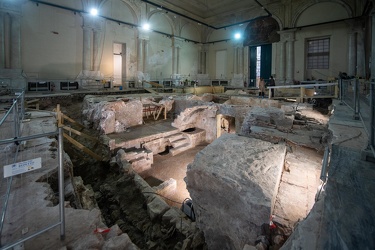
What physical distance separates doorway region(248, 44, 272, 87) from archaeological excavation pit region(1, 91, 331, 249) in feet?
41.3

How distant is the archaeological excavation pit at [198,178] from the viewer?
10.5ft

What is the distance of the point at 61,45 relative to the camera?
568 inches

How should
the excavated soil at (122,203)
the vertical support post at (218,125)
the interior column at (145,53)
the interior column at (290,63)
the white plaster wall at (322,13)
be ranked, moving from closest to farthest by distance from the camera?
the excavated soil at (122,203), the vertical support post at (218,125), the white plaster wall at (322,13), the interior column at (290,63), the interior column at (145,53)

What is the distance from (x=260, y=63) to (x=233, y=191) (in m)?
21.2

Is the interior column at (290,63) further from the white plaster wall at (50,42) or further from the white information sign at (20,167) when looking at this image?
the white information sign at (20,167)

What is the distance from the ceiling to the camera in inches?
802

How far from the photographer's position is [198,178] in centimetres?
371

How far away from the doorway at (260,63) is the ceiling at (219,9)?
3193mm

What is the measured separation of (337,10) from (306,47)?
3.23 metres

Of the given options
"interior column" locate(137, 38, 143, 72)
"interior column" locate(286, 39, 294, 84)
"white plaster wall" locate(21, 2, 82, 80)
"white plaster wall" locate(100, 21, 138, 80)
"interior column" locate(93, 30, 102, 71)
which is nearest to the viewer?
"white plaster wall" locate(21, 2, 82, 80)

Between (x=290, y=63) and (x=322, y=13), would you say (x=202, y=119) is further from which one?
(x=322, y=13)

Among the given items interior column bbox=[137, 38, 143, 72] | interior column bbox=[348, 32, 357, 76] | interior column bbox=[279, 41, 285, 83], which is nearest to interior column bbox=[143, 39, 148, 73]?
interior column bbox=[137, 38, 143, 72]

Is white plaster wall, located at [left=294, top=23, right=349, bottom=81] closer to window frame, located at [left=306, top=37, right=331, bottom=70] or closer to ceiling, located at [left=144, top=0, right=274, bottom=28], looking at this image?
window frame, located at [left=306, top=37, right=331, bottom=70]

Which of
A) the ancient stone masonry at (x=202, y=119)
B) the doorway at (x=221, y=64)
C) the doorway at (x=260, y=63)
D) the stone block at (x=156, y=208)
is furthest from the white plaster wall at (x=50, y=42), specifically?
the doorway at (x=260, y=63)
